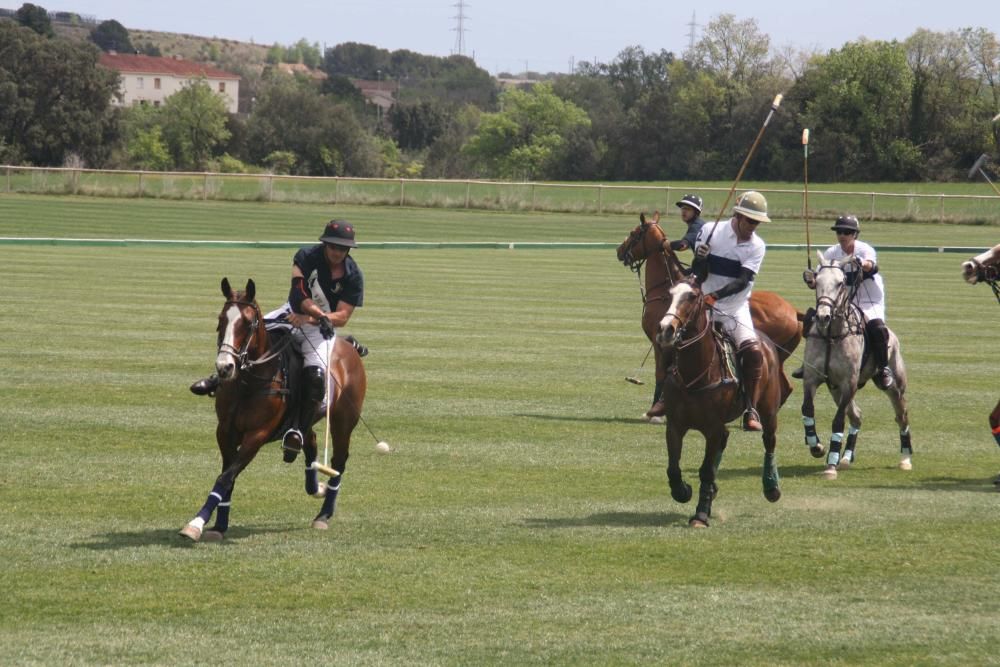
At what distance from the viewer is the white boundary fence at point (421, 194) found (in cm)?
6912

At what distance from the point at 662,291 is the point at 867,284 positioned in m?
2.32

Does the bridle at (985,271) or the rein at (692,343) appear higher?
the bridle at (985,271)

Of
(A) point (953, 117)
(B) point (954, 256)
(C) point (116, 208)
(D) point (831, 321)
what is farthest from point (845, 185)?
(D) point (831, 321)

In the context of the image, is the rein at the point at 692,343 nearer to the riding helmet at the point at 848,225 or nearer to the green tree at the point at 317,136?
the riding helmet at the point at 848,225

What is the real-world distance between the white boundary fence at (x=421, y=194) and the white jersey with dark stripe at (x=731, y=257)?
5556cm

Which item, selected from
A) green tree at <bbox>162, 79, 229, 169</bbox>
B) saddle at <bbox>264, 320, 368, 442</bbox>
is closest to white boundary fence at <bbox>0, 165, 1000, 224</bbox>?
green tree at <bbox>162, 79, 229, 169</bbox>

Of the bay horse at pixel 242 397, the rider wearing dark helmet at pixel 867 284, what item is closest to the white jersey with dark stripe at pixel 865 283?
the rider wearing dark helmet at pixel 867 284

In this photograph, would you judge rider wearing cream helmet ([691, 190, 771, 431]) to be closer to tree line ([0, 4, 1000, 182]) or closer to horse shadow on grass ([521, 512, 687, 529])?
horse shadow on grass ([521, 512, 687, 529])

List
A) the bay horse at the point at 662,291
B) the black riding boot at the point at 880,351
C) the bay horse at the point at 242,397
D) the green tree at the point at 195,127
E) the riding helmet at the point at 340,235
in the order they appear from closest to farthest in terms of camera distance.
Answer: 1. the bay horse at the point at 242,397
2. the riding helmet at the point at 340,235
3. the black riding boot at the point at 880,351
4. the bay horse at the point at 662,291
5. the green tree at the point at 195,127

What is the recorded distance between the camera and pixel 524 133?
145250mm

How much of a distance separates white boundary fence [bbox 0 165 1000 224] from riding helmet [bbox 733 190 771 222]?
5560cm

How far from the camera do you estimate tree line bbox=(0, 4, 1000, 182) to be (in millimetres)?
96562

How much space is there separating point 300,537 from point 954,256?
44563mm

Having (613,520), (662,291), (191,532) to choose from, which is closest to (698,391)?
(613,520)
